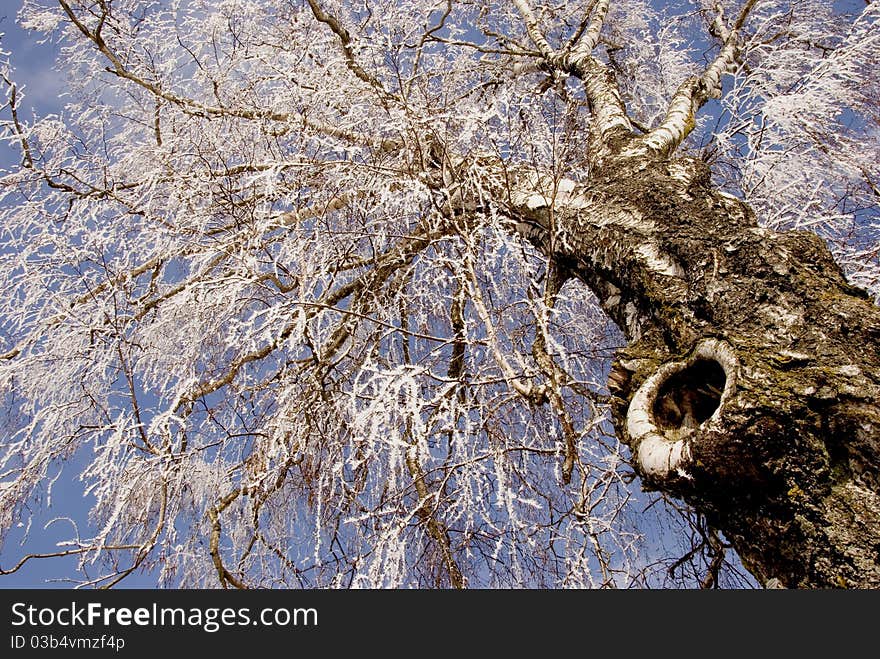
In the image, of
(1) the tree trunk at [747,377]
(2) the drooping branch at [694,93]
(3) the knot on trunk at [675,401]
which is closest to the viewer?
(1) the tree trunk at [747,377]

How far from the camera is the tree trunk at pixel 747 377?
1.38m

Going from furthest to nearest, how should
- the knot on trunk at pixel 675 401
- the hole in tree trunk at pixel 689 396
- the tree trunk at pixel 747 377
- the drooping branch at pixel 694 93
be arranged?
the drooping branch at pixel 694 93
the hole in tree trunk at pixel 689 396
the knot on trunk at pixel 675 401
the tree trunk at pixel 747 377

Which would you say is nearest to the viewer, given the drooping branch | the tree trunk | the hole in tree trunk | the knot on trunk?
the tree trunk

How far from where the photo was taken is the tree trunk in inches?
54.5

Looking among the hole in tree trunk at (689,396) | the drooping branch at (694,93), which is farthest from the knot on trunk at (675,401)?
the drooping branch at (694,93)

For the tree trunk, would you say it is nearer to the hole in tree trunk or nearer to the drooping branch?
the hole in tree trunk

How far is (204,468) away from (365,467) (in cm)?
91

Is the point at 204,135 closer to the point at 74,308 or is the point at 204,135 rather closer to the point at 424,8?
the point at 74,308

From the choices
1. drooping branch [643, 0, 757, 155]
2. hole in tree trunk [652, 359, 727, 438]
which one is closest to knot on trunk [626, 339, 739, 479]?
hole in tree trunk [652, 359, 727, 438]

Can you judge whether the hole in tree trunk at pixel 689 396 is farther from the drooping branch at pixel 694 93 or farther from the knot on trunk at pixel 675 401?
the drooping branch at pixel 694 93

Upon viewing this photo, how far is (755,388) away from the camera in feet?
4.97

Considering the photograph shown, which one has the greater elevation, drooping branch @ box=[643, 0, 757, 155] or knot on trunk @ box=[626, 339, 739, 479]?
drooping branch @ box=[643, 0, 757, 155]

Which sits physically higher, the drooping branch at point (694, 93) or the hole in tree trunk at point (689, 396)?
the drooping branch at point (694, 93)

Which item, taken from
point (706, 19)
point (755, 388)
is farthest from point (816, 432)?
point (706, 19)
